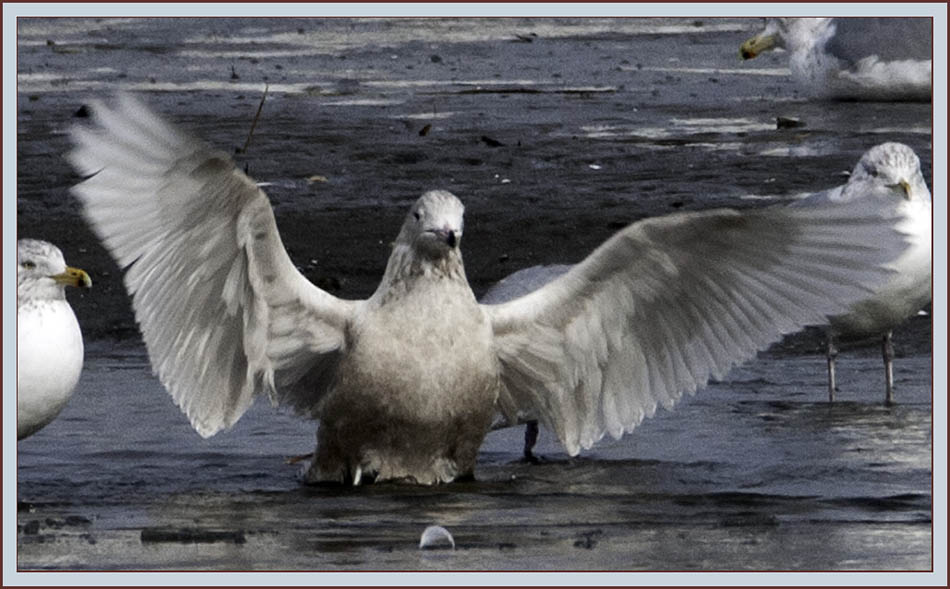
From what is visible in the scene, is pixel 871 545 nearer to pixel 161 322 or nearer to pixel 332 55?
pixel 161 322

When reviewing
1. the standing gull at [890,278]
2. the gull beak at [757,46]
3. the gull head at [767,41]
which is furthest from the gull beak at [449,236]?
the gull beak at [757,46]

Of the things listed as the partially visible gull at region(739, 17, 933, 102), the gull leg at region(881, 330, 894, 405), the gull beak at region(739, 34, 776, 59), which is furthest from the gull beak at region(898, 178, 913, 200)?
the gull beak at region(739, 34, 776, 59)

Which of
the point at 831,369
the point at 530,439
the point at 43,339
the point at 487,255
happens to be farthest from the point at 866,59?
the point at 43,339

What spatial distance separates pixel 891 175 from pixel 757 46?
6812mm

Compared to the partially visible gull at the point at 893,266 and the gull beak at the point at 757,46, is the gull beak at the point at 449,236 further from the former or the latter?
the gull beak at the point at 757,46

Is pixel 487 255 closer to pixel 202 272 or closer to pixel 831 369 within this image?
pixel 831 369

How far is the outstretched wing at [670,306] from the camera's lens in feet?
23.7

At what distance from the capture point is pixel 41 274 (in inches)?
318

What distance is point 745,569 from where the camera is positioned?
19.1ft

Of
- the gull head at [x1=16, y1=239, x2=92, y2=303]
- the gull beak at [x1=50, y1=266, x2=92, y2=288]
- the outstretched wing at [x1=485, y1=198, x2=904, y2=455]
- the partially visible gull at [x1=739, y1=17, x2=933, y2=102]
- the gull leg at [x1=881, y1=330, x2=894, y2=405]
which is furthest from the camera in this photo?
the partially visible gull at [x1=739, y1=17, x2=933, y2=102]

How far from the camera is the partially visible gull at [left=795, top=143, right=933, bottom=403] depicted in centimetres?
893

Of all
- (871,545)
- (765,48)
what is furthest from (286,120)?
(871,545)

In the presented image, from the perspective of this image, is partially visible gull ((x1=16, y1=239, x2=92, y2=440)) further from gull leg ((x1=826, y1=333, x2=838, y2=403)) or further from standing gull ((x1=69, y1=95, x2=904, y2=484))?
gull leg ((x1=826, y1=333, x2=838, y2=403))

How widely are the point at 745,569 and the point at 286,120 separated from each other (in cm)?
895
